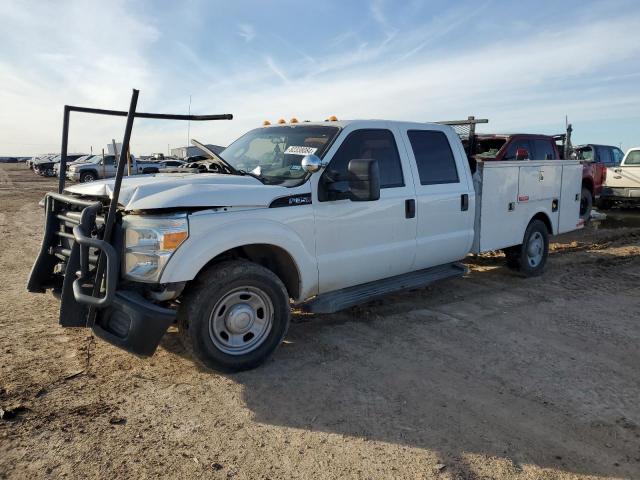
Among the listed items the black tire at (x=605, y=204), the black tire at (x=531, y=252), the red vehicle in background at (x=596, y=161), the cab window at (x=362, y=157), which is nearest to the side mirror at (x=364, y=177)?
the cab window at (x=362, y=157)

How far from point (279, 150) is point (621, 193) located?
12931 millimetres

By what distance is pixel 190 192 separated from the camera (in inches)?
146

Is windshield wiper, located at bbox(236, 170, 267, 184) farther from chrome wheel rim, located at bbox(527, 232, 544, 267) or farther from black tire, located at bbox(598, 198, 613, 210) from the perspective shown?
black tire, located at bbox(598, 198, 613, 210)

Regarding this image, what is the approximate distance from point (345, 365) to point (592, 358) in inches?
82.9

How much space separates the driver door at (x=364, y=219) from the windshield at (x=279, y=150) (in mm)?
203

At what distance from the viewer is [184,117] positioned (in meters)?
4.13

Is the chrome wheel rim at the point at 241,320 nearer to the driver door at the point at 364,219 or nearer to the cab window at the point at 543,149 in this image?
the driver door at the point at 364,219

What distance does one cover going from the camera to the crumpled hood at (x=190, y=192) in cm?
361

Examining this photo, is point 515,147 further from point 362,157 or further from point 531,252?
point 362,157

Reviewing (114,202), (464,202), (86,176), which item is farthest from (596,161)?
(86,176)

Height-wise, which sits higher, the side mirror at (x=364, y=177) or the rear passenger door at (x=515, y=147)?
the rear passenger door at (x=515, y=147)

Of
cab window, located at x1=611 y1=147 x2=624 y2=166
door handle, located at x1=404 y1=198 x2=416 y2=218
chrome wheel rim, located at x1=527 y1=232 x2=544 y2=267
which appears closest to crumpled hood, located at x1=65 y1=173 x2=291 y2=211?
door handle, located at x1=404 y1=198 x2=416 y2=218

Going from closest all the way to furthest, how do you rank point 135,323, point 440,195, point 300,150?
1. point 135,323
2. point 300,150
3. point 440,195

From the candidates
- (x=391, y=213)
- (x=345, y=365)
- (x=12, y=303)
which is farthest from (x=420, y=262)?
(x=12, y=303)
